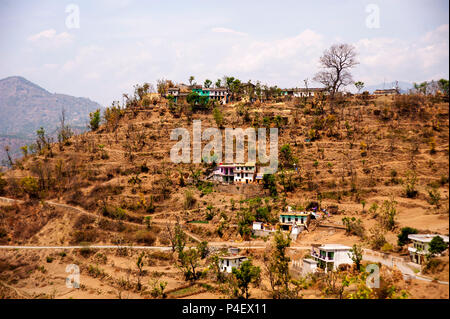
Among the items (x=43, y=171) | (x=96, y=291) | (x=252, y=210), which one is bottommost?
(x=96, y=291)

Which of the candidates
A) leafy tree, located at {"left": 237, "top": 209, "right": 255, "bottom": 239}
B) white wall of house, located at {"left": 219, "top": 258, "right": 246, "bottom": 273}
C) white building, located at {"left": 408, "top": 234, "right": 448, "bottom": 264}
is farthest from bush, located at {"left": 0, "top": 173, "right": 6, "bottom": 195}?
white building, located at {"left": 408, "top": 234, "right": 448, "bottom": 264}

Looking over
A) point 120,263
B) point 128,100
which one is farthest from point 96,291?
point 128,100

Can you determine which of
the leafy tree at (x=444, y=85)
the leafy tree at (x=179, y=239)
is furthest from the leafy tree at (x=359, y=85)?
the leafy tree at (x=179, y=239)

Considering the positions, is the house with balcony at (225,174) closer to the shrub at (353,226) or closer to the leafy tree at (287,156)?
the leafy tree at (287,156)

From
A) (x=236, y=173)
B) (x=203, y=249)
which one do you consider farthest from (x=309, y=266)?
(x=236, y=173)

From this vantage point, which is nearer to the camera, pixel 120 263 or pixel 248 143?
pixel 120 263

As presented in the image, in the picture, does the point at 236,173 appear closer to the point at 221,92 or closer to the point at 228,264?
the point at 228,264

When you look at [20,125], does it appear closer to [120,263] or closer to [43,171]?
[43,171]
